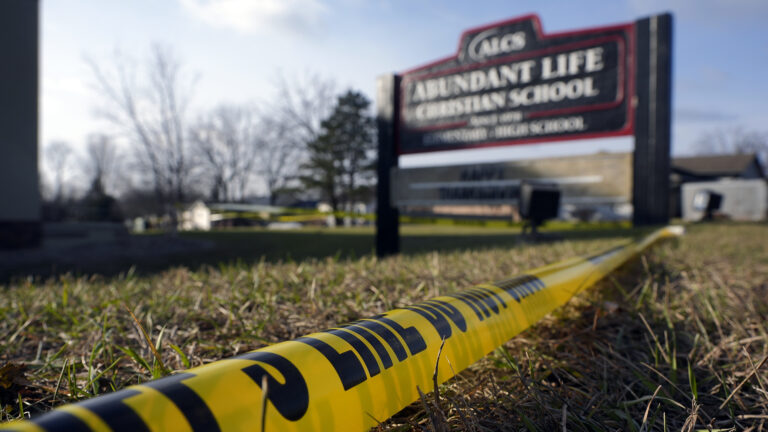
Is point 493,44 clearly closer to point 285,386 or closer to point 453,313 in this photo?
point 453,313

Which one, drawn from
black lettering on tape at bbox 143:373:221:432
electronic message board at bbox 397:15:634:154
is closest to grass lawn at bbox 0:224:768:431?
black lettering on tape at bbox 143:373:221:432

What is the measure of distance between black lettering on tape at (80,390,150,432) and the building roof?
172ft

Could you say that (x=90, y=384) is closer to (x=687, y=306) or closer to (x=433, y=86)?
(x=687, y=306)

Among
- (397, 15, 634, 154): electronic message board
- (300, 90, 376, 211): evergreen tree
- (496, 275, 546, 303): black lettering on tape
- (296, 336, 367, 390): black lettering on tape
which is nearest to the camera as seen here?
(296, 336, 367, 390): black lettering on tape

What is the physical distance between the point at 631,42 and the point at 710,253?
299cm

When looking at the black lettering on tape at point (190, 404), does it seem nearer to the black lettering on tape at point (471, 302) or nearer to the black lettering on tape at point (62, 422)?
the black lettering on tape at point (62, 422)

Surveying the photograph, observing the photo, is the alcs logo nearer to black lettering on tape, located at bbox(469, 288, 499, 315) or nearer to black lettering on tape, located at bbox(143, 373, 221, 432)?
black lettering on tape, located at bbox(469, 288, 499, 315)

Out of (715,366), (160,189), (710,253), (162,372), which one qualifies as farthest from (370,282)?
(160,189)

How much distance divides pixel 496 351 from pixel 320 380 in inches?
33.0

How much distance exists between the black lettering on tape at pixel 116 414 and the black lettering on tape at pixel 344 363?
0.30 m

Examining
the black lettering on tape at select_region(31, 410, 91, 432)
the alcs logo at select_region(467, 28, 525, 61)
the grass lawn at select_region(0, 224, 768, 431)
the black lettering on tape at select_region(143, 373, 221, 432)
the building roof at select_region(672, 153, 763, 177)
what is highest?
the building roof at select_region(672, 153, 763, 177)

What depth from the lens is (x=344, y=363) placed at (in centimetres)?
74

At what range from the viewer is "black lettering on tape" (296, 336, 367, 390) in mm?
720

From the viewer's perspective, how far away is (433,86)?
21.6 ft
